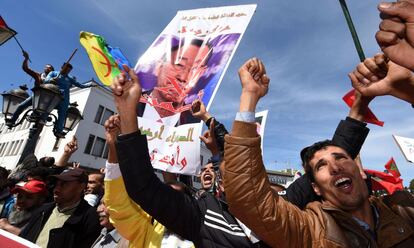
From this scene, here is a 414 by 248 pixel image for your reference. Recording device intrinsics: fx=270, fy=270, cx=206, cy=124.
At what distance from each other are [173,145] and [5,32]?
11.6ft

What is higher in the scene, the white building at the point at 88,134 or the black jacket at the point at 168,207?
the white building at the point at 88,134

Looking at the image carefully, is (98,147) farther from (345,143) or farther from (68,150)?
(345,143)

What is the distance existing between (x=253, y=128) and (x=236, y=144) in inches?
4.9

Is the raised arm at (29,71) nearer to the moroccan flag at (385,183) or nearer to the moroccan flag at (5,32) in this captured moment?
the moroccan flag at (5,32)

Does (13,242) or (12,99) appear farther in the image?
(12,99)

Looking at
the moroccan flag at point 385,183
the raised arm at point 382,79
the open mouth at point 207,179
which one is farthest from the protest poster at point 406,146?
the raised arm at point 382,79

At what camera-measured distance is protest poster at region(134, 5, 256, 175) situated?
3.52 m

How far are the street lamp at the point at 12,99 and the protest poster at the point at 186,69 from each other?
11.8 ft

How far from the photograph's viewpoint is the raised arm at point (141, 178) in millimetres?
1661

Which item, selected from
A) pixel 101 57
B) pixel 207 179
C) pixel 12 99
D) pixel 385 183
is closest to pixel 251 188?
pixel 101 57

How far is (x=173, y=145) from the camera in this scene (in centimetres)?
354

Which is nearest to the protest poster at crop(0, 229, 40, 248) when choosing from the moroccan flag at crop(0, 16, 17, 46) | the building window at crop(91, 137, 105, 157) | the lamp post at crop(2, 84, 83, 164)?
the lamp post at crop(2, 84, 83, 164)

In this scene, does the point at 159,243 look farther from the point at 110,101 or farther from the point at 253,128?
the point at 110,101

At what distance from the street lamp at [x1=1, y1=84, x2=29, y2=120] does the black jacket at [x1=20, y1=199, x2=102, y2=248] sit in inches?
144
